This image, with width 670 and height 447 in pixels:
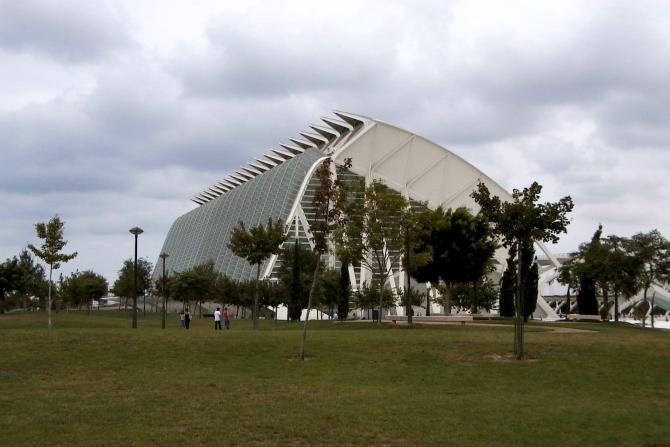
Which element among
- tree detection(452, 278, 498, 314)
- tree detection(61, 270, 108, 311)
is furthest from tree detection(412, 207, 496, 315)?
tree detection(61, 270, 108, 311)

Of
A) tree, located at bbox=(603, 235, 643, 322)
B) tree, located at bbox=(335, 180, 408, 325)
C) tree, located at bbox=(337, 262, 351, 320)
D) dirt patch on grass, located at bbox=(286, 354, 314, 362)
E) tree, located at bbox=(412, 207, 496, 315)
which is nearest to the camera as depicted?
dirt patch on grass, located at bbox=(286, 354, 314, 362)

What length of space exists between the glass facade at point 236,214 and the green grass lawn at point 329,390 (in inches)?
2133

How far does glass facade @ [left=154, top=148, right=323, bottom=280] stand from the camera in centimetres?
8588

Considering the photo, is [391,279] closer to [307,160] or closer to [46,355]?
[307,160]

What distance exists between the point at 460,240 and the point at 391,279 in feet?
91.2

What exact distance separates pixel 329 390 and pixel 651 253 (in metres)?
46.0

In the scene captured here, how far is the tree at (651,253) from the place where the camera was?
2258 inches

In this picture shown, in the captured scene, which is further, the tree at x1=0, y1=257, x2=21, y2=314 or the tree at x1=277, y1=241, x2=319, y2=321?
A: the tree at x1=0, y1=257, x2=21, y2=314

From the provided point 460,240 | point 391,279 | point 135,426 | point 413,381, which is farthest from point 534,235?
point 391,279

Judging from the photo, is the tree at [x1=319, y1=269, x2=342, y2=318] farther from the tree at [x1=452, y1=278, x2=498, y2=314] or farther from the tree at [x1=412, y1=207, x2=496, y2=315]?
the tree at [x1=412, y1=207, x2=496, y2=315]

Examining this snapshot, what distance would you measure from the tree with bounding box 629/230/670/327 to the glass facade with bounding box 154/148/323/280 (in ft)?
121

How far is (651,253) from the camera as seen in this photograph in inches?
2258

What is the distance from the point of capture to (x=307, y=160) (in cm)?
8994

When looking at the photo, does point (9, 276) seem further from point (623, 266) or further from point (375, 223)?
point (623, 266)
